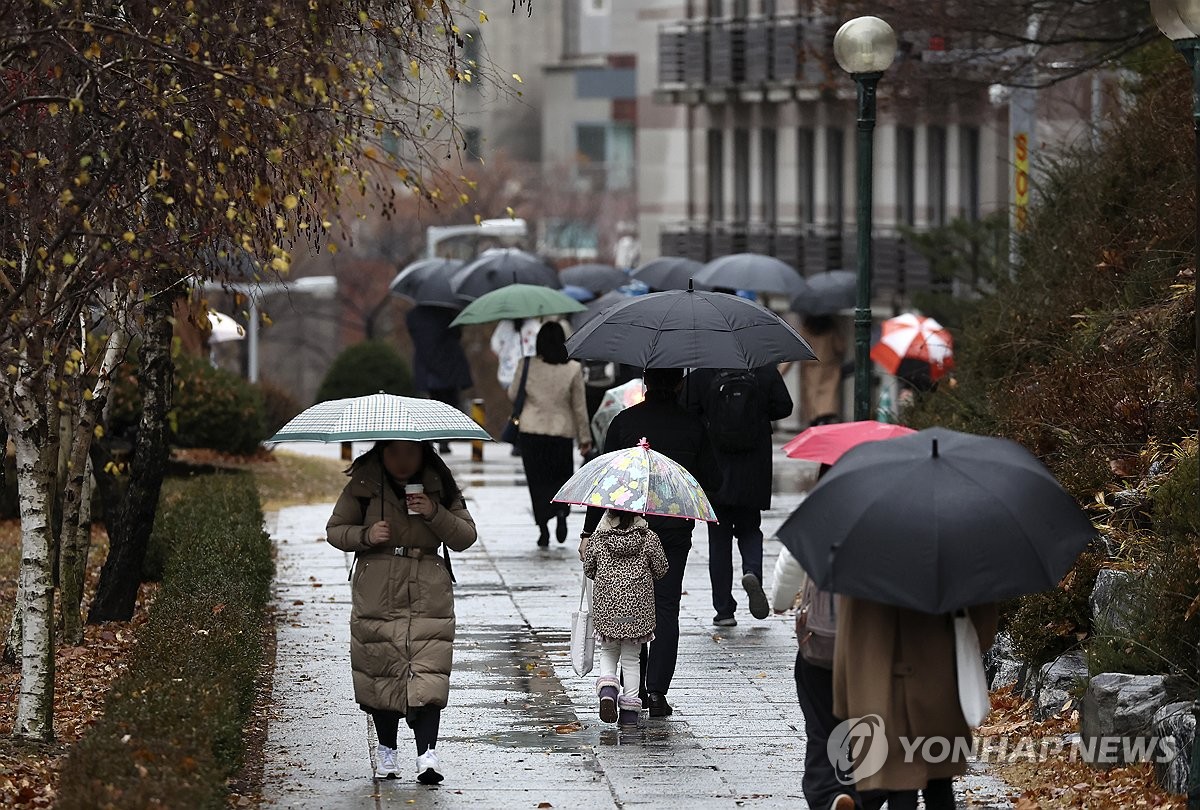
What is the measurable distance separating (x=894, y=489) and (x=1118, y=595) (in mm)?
3483

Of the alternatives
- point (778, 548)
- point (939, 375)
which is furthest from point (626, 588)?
point (939, 375)

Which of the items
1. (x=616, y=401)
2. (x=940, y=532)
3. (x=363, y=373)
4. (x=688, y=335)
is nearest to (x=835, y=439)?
(x=940, y=532)

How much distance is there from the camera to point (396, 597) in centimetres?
878

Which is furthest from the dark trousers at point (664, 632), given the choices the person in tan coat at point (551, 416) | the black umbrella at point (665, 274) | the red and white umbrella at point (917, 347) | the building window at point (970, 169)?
the building window at point (970, 169)

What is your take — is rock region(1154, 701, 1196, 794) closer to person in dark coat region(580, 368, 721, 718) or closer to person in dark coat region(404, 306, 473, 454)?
person in dark coat region(580, 368, 721, 718)

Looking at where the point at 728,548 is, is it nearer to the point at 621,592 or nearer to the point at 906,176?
the point at 621,592

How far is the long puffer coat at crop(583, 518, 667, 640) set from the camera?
991 cm

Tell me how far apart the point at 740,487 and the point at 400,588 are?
4.50 meters

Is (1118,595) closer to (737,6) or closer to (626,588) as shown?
(626,588)

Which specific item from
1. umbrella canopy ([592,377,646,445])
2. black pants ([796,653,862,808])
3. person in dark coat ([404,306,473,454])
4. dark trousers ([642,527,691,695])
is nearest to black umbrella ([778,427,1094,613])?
black pants ([796,653,862,808])

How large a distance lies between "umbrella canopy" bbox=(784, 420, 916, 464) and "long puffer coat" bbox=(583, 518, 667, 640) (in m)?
2.24

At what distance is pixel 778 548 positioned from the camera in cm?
1700

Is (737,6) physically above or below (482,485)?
above

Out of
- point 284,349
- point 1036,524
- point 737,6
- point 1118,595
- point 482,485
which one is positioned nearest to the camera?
point 1036,524
